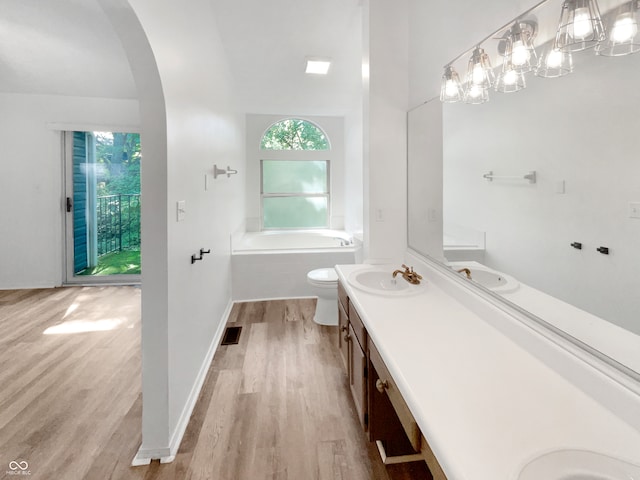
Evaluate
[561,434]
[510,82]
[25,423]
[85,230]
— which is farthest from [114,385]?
[85,230]

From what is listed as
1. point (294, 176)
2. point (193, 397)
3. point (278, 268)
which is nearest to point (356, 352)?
point (193, 397)

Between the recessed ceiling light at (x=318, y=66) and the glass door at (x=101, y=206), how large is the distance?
8.38 feet

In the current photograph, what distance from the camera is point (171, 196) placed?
4.99 feet

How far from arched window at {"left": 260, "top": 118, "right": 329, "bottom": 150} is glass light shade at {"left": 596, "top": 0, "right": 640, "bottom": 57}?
15.4 ft

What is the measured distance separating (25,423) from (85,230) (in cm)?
328

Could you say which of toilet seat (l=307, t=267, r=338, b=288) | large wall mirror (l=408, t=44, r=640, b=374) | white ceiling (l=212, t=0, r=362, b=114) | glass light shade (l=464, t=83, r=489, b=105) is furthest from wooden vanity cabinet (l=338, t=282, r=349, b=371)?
white ceiling (l=212, t=0, r=362, b=114)

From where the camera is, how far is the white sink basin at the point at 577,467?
604 mm

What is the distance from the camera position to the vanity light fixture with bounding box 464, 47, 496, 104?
1385mm

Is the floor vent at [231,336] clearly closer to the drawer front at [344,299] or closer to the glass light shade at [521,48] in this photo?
the drawer front at [344,299]

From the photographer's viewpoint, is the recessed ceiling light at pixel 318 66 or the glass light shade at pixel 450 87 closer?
the glass light shade at pixel 450 87

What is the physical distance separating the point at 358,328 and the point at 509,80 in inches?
48.0

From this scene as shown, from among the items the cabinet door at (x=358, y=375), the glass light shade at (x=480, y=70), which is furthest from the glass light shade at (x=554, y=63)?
the cabinet door at (x=358, y=375)

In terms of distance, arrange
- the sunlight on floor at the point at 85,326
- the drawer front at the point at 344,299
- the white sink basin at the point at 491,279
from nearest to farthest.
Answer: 1. the white sink basin at the point at 491,279
2. the drawer front at the point at 344,299
3. the sunlight on floor at the point at 85,326

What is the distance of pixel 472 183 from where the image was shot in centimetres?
155
